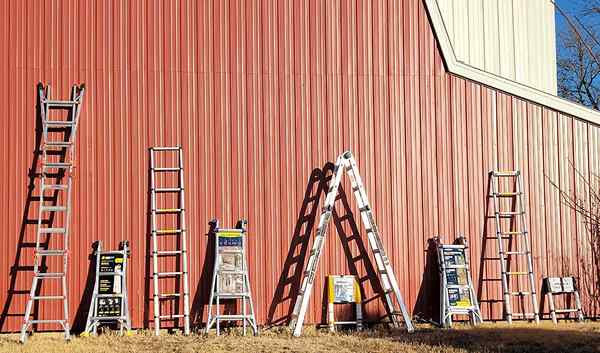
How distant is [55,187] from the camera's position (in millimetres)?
14242

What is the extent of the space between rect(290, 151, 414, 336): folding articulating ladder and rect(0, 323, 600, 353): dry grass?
0.58 meters

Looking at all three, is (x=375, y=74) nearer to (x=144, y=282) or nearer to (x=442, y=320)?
(x=442, y=320)

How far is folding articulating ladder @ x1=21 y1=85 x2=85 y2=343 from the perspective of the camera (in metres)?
14.0

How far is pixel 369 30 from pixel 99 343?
24.5 feet

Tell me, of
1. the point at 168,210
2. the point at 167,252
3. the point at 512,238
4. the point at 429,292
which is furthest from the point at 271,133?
the point at 512,238

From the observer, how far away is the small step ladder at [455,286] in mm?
15211

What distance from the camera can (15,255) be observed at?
14273mm

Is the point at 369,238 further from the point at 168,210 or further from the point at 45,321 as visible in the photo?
the point at 45,321

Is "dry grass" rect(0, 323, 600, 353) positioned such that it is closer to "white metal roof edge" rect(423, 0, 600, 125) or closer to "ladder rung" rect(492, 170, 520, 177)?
"ladder rung" rect(492, 170, 520, 177)

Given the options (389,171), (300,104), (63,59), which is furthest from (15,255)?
(389,171)

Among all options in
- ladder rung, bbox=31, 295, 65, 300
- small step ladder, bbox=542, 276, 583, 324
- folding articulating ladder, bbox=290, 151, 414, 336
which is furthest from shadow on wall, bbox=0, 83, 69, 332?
small step ladder, bbox=542, 276, 583, 324

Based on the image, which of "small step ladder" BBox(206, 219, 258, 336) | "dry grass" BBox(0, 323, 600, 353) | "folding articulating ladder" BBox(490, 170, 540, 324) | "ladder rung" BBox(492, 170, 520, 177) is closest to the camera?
"dry grass" BBox(0, 323, 600, 353)

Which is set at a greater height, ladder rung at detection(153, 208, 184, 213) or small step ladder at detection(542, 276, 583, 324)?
ladder rung at detection(153, 208, 184, 213)

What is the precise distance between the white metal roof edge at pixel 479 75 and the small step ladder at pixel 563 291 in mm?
3267
